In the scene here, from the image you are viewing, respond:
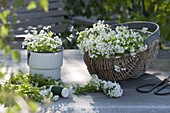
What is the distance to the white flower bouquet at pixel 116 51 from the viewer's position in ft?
5.13

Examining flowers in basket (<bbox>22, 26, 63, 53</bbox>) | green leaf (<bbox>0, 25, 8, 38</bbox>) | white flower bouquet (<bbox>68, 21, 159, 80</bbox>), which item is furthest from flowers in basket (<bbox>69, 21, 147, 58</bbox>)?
green leaf (<bbox>0, 25, 8, 38</bbox>)

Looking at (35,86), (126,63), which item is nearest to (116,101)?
(126,63)

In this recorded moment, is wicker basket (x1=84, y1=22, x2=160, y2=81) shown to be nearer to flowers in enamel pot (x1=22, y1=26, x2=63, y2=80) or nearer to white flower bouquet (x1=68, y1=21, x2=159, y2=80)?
white flower bouquet (x1=68, y1=21, x2=159, y2=80)

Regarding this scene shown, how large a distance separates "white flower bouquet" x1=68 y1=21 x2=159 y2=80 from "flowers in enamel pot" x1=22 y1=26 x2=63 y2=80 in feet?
0.35

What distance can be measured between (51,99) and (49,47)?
0.26 m

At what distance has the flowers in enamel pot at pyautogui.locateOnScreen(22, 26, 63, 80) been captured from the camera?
1.61 meters

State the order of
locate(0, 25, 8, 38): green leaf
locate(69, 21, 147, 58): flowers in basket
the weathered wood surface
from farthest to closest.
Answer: locate(69, 21, 147, 58): flowers in basket, the weathered wood surface, locate(0, 25, 8, 38): green leaf

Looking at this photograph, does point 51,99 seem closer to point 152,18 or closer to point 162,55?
point 162,55

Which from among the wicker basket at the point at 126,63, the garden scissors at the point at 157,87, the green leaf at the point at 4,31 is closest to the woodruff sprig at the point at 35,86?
the wicker basket at the point at 126,63

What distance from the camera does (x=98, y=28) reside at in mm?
1652

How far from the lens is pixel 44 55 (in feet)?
5.24

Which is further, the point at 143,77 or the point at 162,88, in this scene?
the point at 143,77

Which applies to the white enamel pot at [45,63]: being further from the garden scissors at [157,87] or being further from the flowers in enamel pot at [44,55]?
the garden scissors at [157,87]

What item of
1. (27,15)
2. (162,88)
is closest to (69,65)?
(162,88)
